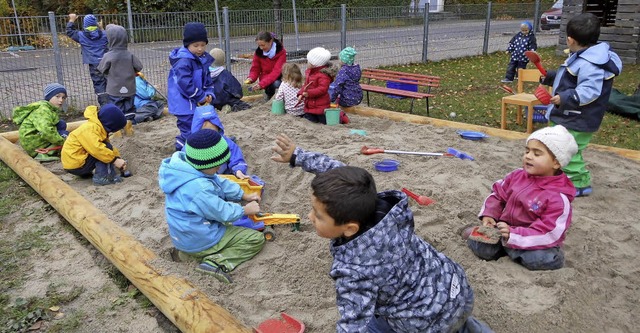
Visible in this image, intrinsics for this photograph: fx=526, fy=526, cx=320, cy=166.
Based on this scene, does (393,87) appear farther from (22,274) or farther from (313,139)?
(22,274)

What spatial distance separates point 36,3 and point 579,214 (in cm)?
2470

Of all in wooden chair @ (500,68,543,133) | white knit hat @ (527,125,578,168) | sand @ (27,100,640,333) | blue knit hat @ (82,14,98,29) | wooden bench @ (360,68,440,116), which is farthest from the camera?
blue knit hat @ (82,14,98,29)

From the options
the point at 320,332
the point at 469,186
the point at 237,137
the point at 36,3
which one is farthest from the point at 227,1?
the point at 320,332

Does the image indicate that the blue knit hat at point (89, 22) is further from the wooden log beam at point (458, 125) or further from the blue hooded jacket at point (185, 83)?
the wooden log beam at point (458, 125)

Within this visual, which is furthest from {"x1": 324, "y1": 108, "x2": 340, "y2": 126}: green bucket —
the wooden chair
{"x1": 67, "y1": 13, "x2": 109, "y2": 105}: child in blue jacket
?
{"x1": 67, "y1": 13, "x2": 109, "y2": 105}: child in blue jacket

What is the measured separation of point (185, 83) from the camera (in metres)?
5.72

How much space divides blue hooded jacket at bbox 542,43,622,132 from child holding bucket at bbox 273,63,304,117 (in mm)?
3660

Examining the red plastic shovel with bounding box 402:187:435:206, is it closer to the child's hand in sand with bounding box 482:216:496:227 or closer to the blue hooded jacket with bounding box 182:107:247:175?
the child's hand in sand with bounding box 482:216:496:227

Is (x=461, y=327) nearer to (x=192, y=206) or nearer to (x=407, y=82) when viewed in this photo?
(x=192, y=206)

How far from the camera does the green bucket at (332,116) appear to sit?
23.0 ft

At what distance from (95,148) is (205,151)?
2.28m

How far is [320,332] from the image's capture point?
9.00ft

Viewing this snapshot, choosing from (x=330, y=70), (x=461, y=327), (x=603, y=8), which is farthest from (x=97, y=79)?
(x=603, y=8)

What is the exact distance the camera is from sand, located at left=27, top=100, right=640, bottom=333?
286 cm
